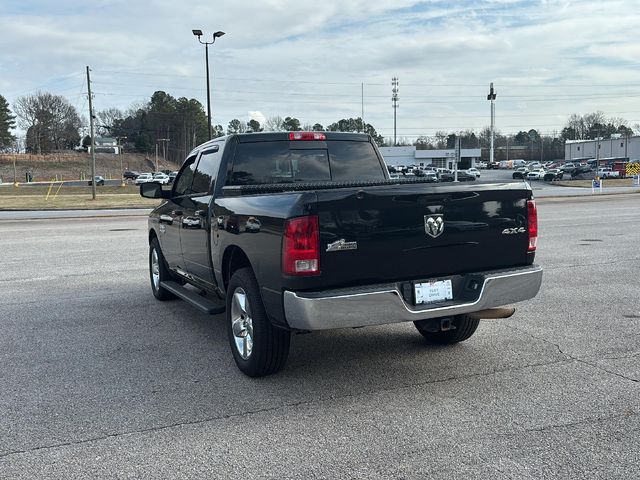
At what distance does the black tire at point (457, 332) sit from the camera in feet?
18.6

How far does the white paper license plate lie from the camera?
4598 mm

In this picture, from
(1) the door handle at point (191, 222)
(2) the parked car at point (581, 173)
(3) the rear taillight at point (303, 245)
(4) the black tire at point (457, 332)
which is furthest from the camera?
(2) the parked car at point (581, 173)

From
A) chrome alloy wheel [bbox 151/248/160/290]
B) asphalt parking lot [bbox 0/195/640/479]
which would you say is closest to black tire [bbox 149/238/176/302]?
chrome alloy wheel [bbox 151/248/160/290]

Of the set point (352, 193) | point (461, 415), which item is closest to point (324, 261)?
point (352, 193)

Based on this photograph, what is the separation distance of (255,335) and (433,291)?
54.5 inches

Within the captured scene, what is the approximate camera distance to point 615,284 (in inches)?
346

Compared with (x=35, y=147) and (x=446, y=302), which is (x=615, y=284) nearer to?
(x=446, y=302)

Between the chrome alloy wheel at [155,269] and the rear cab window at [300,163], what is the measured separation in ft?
7.97

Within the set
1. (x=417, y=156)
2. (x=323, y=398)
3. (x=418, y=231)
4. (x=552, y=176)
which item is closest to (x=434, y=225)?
(x=418, y=231)

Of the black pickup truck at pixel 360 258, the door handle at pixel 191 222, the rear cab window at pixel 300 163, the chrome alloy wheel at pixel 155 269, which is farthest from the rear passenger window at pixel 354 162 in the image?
the chrome alloy wheel at pixel 155 269

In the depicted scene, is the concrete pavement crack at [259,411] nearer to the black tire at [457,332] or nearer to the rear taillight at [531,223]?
the black tire at [457,332]

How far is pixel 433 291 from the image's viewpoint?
15.3ft

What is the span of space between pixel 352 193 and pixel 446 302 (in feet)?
3.70

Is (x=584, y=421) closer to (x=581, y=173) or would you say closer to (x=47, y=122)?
(x=581, y=173)
